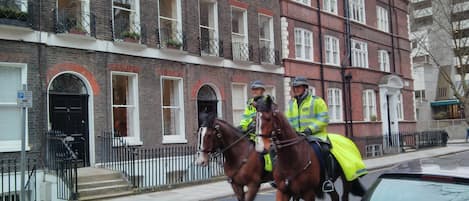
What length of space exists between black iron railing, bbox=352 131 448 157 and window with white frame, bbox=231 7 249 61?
924cm

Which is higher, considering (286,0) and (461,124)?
(286,0)

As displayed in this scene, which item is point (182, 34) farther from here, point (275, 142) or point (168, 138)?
point (275, 142)

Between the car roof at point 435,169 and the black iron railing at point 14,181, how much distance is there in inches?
428

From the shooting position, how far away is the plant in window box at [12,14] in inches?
536

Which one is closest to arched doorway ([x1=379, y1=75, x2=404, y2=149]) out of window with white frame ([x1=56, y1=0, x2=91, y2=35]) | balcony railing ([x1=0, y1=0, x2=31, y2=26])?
window with white frame ([x1=56, y1=0, x2=91, y2=35])

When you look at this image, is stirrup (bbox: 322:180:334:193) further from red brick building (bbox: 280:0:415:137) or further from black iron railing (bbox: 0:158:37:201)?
red brick building (bbox: 280:0:415:137)

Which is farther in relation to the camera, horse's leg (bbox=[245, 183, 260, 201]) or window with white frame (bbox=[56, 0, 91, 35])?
window with white frame (bbox=[56, 0, 91, 35])

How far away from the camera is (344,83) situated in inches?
1187

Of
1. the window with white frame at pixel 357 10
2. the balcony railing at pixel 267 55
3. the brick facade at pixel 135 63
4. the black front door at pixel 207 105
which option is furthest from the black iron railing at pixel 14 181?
the window with white frame at pixel 357 10

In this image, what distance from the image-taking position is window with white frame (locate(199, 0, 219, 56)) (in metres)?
20.7

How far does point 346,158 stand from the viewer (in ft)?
23.8

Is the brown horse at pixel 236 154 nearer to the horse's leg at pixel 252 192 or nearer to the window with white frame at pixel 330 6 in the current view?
the horse's leg at pixel 252 192

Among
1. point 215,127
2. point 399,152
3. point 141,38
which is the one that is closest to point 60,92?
point 141,38

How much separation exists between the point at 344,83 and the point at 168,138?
15106 mm
